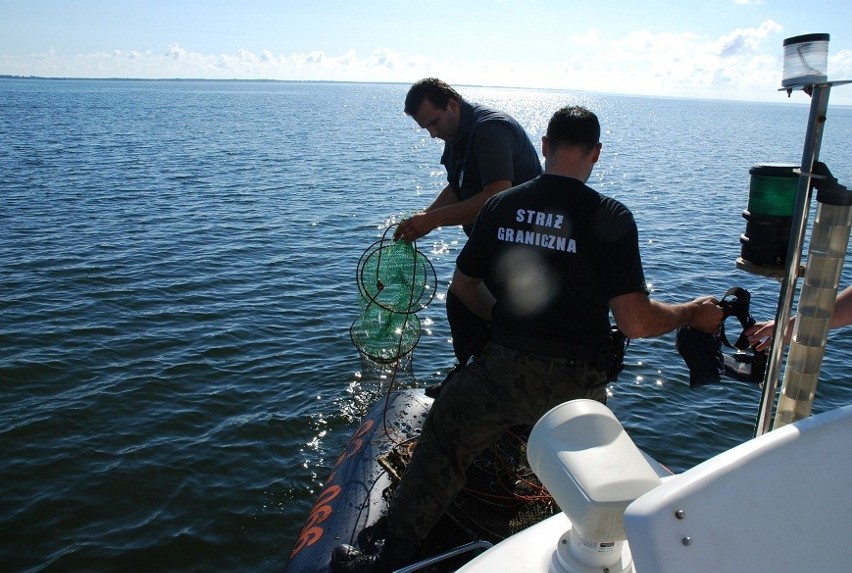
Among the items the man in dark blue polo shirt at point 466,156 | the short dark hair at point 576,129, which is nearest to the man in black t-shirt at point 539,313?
the short dark hair at point 576,129

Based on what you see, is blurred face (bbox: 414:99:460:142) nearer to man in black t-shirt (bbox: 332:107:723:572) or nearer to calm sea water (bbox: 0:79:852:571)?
man in black t-shirt (bbox: 332:107:723:572)

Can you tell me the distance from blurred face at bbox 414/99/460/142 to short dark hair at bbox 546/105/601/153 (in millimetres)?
1566

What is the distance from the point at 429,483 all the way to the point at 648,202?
62.5 feet

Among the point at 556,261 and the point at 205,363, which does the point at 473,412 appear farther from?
the point at 205,363

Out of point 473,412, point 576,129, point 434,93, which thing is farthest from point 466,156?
point 473,412

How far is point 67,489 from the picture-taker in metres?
6.22

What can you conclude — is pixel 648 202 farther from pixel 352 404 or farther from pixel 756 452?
pixel 756 452

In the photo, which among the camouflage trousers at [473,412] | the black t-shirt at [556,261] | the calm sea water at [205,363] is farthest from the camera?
the calm sea water at [205,363]

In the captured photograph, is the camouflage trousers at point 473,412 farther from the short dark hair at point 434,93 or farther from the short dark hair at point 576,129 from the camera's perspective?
the short dark hair at point 434,93

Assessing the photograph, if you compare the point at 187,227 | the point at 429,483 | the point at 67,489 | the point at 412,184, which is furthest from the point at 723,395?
the point at 412,184

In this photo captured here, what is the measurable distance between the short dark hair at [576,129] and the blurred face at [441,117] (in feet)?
5.14

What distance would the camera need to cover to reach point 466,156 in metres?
4.70

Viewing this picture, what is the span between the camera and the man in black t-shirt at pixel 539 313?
10.4ft

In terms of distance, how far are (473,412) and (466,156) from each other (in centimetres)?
190
